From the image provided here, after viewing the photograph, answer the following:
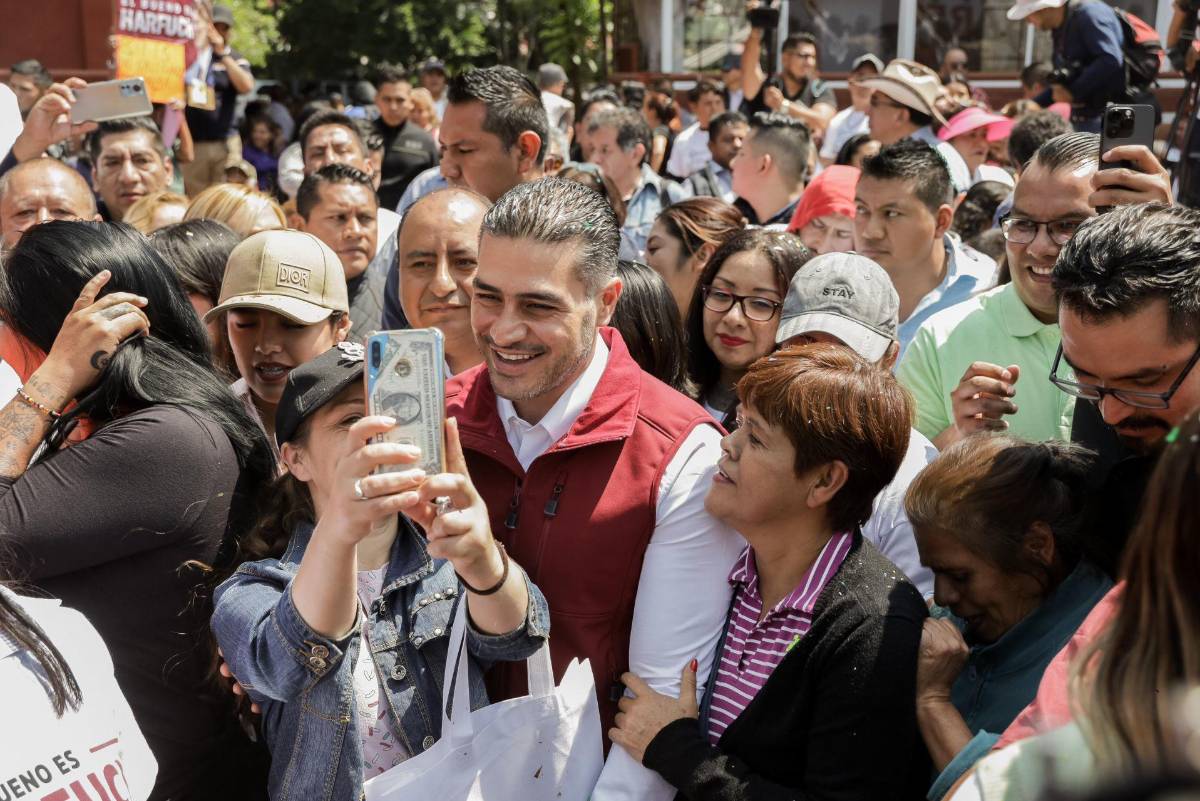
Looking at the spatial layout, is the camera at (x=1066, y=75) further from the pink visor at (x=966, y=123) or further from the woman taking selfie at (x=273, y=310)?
the woman taking selfie at (x=273, y=310)

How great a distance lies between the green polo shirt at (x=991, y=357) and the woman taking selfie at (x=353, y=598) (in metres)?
1.52

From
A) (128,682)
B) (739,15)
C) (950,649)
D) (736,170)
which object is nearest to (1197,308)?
(950,649)

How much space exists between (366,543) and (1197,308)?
64.5 inches

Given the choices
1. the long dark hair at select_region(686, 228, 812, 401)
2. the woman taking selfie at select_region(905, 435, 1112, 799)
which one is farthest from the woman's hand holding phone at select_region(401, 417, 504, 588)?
the long dark hair at select_region(686, 228, 812, 401)

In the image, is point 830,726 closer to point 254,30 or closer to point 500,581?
point 500,581

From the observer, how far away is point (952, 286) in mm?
4340

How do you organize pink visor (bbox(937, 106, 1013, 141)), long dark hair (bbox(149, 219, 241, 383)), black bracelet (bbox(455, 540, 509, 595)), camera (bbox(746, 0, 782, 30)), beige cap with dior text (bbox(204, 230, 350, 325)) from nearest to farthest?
black bracelet (bbox(455, 540, 509, 595)), beige cap with dior text (bbox(204, 230, 350, 325)), long dark hair (bbox(149, 219, 241, 383)), pink visor (bbox(937, 106, 1013, 141)), camera (bbox(746, 0, 782, 30))

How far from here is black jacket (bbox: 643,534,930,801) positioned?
7.00 ft

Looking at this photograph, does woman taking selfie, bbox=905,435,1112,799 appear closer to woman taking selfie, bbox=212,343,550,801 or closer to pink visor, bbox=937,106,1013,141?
woman taking selfie, bbox=212,343,550,801

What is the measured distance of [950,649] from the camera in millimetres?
2234

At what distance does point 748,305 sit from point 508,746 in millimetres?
1791

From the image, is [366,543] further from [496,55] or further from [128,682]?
[496,55]

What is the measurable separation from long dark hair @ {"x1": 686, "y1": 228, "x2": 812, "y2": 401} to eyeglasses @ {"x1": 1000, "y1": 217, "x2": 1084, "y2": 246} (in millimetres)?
639

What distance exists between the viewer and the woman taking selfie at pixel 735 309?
355 centimetres
